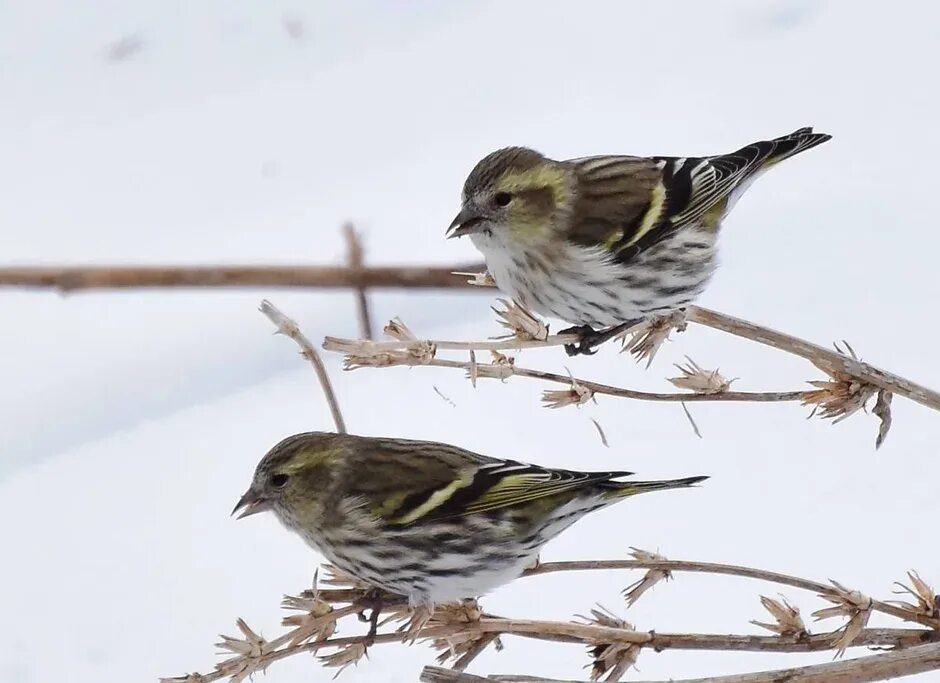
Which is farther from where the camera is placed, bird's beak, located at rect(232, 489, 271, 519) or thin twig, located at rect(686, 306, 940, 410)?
bird's beak, located at rect(232, 489, 271, 519)

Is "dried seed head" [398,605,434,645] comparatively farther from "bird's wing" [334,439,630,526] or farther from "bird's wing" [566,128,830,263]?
"bird's wing" [566,128,830,263]

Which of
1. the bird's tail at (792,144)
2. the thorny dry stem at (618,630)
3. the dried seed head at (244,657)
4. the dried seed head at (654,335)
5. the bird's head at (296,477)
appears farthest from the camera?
the bird's tail at (792,144)

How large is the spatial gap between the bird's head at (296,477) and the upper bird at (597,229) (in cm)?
44

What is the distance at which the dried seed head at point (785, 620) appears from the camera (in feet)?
5.84

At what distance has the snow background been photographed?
2756mm

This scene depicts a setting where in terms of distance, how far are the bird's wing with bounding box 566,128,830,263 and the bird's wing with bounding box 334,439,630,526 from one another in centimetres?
52

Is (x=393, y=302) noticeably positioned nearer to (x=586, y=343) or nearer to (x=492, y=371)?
(x=586, y=343)

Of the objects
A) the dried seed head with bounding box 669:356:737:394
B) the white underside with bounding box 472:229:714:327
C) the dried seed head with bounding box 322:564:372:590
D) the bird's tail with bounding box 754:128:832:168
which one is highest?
the bird's tail with bounding box 754:128:832:168

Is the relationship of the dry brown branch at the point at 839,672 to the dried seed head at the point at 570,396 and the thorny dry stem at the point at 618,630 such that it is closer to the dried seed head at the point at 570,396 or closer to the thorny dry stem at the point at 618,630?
the thorny dry stem at the point at 618,630

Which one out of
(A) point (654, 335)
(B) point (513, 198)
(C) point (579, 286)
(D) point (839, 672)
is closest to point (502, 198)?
(B) point (513, 198)

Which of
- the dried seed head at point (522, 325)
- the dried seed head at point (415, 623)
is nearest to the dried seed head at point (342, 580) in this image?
the dried seed head at point (415, 623)

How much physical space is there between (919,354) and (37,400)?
2357 mm

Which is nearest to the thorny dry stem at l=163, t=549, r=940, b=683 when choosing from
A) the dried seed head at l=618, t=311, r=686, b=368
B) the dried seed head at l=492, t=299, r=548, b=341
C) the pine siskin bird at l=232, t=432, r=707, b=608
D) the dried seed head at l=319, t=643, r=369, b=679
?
the dried seed head at l=319, t=643, r=369, b=679

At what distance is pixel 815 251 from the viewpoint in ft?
11.8
